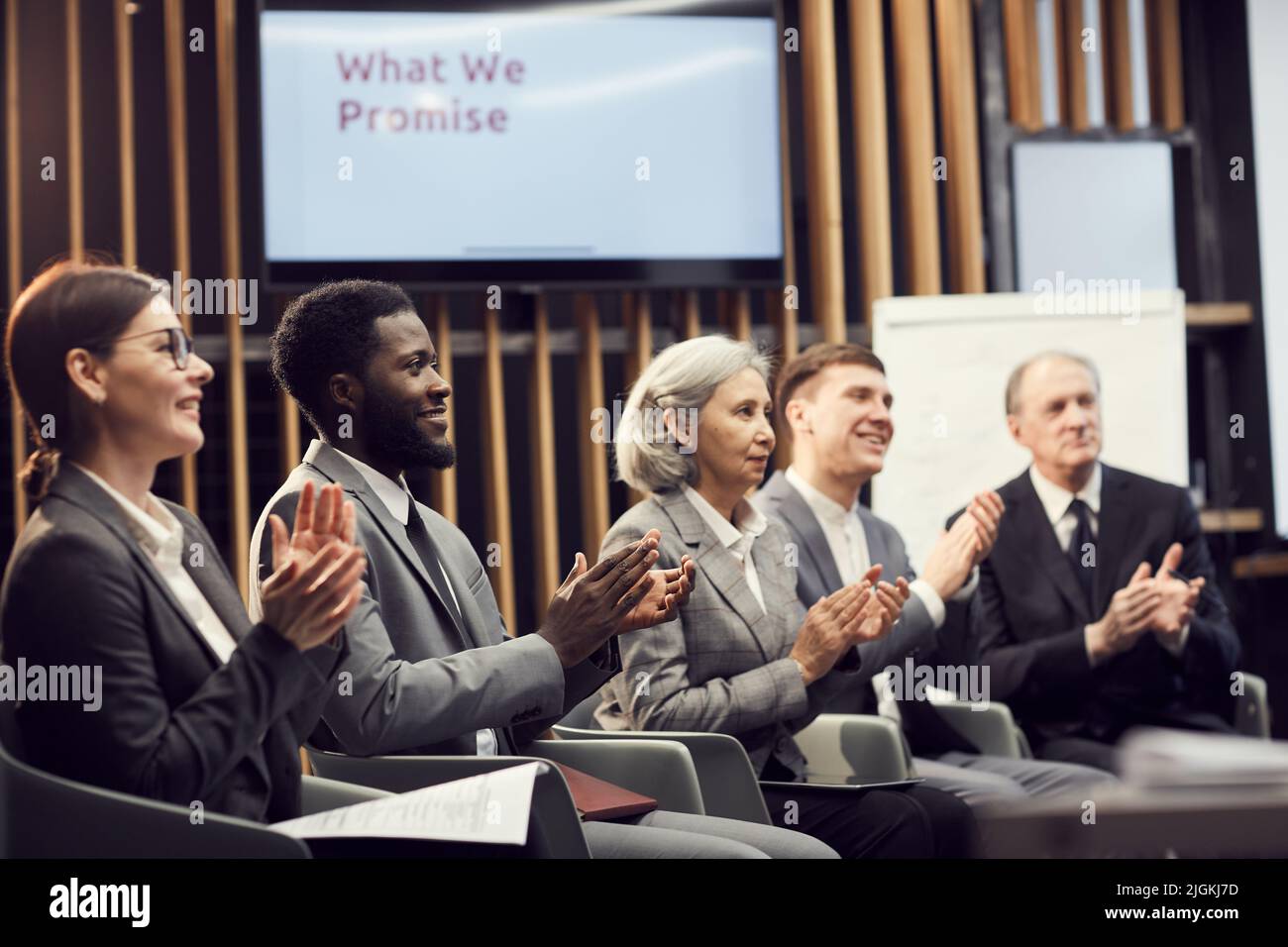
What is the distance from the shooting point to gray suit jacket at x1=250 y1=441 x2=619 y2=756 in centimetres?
216

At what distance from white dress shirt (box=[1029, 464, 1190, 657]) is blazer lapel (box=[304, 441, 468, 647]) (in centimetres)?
202

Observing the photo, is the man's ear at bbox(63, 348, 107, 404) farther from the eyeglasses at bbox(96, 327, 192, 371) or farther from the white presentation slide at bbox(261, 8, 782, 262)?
the white presentation slide at bbox(261, 8, 782, 262)

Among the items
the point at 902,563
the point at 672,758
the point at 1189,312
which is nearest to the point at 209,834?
the point at 672,758

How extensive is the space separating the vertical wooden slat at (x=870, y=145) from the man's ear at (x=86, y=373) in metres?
3.47

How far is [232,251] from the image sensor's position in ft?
14.9

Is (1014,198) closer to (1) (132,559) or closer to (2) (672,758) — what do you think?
(2) (672,758)

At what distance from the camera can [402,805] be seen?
1796mm

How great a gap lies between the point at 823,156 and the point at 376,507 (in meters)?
3.03

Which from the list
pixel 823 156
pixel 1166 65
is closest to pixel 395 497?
pixel 823 156

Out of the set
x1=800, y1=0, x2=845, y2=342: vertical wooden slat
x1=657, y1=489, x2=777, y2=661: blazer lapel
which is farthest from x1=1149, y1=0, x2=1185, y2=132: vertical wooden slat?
x1=657, y1=489, x2=777, y2=661: blazer lapel

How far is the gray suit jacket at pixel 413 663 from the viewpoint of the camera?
2158 millimetres

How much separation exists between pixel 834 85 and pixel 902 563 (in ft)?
6.90

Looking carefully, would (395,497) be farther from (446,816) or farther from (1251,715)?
(1251,715)
